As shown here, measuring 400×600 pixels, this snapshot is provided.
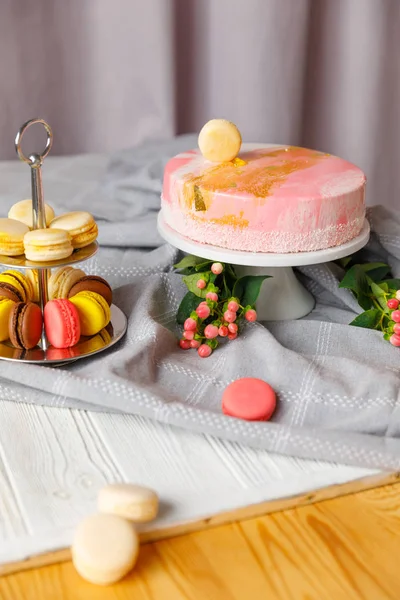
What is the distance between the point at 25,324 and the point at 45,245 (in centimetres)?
9

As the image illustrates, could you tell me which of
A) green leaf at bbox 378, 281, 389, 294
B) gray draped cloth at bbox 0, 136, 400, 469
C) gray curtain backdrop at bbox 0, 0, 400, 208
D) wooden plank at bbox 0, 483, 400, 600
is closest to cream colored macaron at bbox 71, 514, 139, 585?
wooden plank at bbox 0, 483, 400, 600

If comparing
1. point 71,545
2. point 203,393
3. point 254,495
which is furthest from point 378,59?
point 71,545

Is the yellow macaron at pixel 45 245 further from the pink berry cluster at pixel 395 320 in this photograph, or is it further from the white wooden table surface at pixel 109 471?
the pink berry cluster at pixel 395 320

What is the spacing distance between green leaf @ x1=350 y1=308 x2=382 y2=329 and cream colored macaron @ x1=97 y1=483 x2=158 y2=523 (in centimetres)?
39

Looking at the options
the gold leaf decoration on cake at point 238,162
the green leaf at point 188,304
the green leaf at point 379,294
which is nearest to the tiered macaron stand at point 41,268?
the green leaf at point 188,304

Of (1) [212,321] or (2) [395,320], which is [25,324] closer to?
(1) [212,321]

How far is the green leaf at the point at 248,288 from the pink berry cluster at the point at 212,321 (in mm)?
15

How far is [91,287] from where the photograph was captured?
2.80 feet

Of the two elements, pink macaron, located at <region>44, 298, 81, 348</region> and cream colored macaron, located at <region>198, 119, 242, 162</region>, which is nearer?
pink macaron, located at <region>44, 298, 81, 348</region>

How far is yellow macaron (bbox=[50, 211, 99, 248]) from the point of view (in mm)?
798

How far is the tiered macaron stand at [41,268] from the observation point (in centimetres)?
77

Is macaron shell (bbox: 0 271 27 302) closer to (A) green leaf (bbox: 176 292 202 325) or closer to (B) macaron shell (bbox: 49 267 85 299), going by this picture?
(B) macaron shell (bbox: 49 267 85 299)

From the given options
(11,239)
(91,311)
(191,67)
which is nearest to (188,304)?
(91,311)

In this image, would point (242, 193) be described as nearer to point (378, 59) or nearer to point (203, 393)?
point (203, 393)
